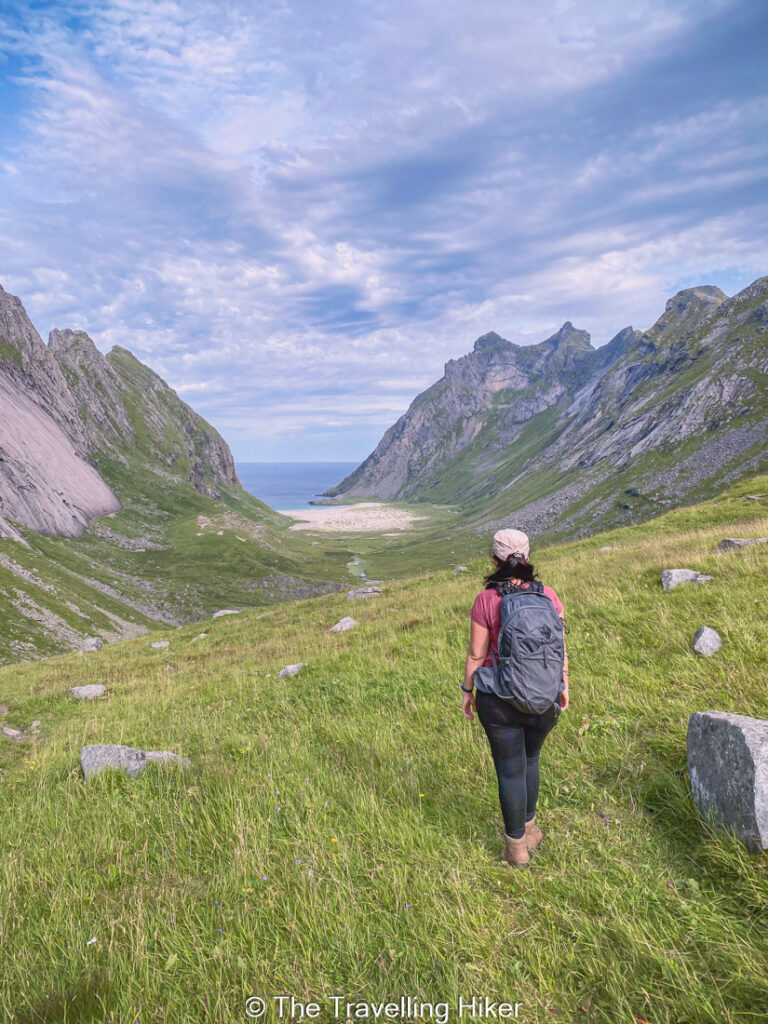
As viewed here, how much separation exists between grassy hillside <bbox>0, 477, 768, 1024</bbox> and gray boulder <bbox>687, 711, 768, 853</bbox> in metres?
0.20

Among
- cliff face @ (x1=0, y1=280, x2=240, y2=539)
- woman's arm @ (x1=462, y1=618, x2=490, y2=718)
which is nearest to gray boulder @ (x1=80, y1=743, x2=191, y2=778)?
woman's arm @ (x1=462, y1=618, x2=490, y2=718)

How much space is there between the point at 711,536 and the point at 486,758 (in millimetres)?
17326

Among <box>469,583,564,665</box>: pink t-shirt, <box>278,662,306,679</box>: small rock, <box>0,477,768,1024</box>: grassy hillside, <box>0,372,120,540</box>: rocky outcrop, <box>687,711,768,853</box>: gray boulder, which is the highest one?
<box>0,372,120,540</box>: rocky outcrop

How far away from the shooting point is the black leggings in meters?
4.43

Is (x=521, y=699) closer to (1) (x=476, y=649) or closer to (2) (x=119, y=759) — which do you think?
(1) (x=476, y=649)

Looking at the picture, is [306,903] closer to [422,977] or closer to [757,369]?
[422,977]

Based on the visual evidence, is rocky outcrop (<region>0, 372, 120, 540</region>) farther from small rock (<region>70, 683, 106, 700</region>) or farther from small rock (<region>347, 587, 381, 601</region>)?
small rock (<region>70, 683, 106, 700</region>)

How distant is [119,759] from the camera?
7.42 metres

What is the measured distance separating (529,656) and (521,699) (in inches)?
15.9

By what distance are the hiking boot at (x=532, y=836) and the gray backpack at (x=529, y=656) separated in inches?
49.1

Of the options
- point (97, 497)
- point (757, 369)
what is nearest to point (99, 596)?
point (97, 497)

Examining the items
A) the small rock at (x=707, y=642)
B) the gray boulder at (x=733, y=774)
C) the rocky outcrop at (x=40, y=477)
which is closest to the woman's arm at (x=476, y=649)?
the gray boulder at (x=733, y=774)

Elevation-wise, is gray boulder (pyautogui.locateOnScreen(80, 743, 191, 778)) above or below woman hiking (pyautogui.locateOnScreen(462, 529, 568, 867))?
below

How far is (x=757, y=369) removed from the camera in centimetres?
11231
